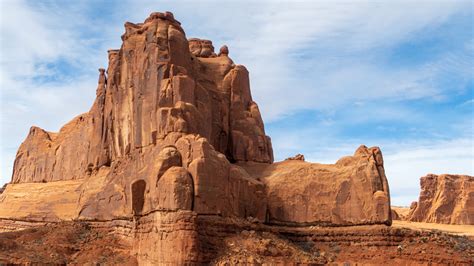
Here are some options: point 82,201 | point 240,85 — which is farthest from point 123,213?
point 240,85

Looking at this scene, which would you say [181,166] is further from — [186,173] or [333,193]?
[333,193]

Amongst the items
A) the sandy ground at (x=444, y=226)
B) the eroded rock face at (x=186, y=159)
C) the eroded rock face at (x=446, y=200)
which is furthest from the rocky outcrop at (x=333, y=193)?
Result: the eroded rock face at (x=446, y=200)

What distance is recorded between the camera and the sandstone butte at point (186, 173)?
4281cm

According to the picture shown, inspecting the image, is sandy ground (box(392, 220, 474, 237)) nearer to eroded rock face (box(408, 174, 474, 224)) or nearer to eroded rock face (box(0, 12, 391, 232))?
eroded rock face (box(408, 174, 474, 224))

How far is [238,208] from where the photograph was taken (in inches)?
1845

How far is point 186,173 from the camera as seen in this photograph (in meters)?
42.8

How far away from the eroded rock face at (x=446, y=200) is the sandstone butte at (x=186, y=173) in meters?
43.4

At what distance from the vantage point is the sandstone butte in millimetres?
42812

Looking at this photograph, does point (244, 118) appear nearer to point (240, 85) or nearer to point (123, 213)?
point (240, 85)

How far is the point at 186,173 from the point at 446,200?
59.6 meters

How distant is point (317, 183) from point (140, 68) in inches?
608

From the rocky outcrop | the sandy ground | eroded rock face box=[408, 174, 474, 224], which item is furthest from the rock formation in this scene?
eroded rock face box=[408, 174, 474, 224]

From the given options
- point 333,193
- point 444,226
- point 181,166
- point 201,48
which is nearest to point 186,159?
point 181,166

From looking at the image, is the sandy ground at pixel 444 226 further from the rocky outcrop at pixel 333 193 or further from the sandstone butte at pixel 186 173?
the rocky outcrop at pixel 333 193
